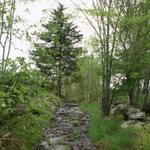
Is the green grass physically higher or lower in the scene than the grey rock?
lower

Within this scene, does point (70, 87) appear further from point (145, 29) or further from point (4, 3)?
point (4, 3)

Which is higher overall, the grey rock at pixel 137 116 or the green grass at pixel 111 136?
the grey rock at pixel 137 116

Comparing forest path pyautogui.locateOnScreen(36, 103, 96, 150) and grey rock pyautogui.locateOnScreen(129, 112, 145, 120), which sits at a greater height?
grey rock pyautogui.locateOnScreen(129, 112, 145, 120)

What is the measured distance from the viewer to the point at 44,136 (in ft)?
38.6

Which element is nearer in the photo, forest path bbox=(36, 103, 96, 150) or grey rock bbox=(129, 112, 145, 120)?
forest path bbox=(36, 103, 96, 150)

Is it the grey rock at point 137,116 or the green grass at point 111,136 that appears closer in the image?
the green grass at point 111,136

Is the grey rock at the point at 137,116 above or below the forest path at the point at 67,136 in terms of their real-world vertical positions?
above

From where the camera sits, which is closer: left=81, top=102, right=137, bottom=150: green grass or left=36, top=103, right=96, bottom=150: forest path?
left=81, top=102, right=137, bottom=150: green grass

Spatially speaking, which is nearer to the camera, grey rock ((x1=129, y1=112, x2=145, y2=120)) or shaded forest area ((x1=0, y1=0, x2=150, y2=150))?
shaded forest area ((x1=0, y1=0, x2=150, y2=150))

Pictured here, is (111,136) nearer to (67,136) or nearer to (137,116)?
(67,136)

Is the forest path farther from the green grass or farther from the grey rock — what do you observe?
the grey rock

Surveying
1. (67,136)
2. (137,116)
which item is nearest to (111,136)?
(67,136)

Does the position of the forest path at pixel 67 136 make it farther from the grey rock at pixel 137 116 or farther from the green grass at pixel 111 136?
the grey rock at pixel 137 116

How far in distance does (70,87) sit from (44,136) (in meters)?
31.1
